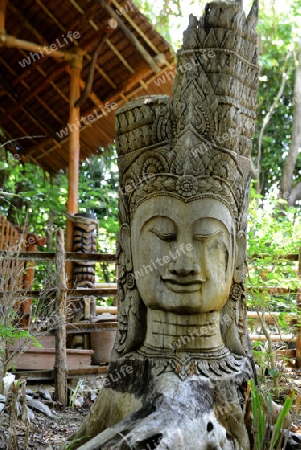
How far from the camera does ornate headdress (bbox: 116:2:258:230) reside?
3.31 m

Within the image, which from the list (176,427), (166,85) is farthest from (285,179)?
(176,427)

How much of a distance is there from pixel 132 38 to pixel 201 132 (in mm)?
5606

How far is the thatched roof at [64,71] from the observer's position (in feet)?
27.6

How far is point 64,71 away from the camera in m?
9.59

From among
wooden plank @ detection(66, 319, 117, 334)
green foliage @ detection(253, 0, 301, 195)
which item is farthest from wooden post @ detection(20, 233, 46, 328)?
green foliage @ detection(253, 0, 301, 195)

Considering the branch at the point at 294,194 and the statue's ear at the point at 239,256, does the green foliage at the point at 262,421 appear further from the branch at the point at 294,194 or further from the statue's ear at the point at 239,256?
the branch at the point at 294,194

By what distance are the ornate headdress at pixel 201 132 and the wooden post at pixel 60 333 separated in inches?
83.2

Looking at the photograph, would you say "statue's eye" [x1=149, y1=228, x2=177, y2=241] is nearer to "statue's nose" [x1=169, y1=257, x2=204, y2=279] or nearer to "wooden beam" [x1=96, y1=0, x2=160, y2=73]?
"statue's nose" [x1=169, y1=257, x2=204, y2=279]

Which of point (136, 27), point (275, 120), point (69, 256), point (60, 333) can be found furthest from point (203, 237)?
point (275, 120)

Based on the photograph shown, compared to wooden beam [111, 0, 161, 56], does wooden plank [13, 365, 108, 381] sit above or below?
below

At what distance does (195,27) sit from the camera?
3385 millimetres

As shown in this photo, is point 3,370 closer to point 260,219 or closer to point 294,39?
point 260,219

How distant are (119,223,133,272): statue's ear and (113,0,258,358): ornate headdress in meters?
0.02

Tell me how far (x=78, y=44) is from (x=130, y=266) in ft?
21.1
